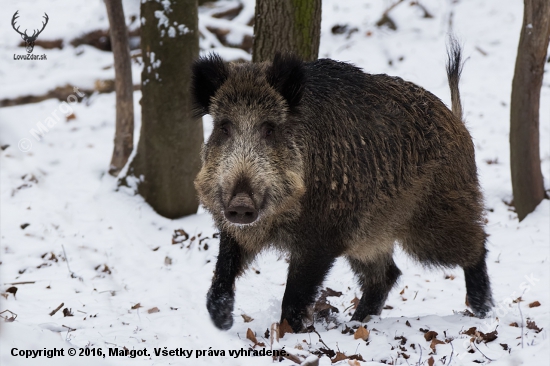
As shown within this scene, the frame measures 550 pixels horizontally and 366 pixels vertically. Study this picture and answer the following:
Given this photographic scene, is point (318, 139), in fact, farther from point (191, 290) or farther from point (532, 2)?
point (532, 2)

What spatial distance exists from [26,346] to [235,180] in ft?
5.30

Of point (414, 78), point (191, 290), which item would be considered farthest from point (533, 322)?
point (414, 78)

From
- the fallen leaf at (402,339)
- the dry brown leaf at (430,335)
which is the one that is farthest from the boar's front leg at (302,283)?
the dry brown leaf at (430,335)

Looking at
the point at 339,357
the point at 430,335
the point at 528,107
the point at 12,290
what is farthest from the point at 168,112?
the point at 339,357

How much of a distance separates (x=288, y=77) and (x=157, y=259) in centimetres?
303

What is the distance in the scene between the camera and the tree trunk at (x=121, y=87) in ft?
24.7

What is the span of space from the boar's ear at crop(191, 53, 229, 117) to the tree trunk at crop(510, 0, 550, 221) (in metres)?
3.90

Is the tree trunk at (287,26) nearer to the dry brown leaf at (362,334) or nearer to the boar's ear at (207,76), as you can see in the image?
the boar's ear at (207,76)

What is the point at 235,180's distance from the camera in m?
3.63

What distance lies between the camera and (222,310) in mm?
4395

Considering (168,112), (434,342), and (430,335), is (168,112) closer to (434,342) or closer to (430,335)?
(430,335)

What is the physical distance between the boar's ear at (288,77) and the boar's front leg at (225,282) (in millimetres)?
1083

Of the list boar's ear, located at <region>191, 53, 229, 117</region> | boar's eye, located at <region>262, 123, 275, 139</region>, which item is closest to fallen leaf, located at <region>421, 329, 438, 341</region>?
boar's eye, located at <region>262, 123, 275, 139</region>

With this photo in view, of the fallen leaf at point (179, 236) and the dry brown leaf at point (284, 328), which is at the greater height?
the dry brown leaf at point (284, 328)
